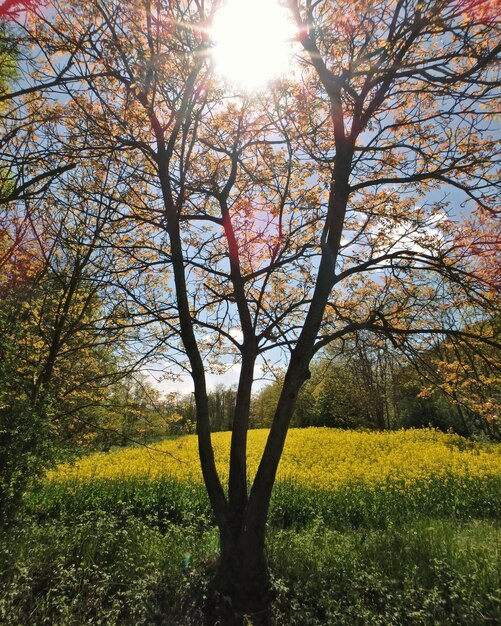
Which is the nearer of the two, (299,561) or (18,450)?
(299,561)

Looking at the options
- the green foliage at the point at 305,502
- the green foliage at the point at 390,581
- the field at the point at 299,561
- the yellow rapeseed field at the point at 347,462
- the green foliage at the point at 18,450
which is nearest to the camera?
the green foliage at the point at 390,581

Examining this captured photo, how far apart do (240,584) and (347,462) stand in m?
9.67

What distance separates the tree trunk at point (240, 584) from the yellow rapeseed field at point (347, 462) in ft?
10.0

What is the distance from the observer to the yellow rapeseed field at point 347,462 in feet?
32.9

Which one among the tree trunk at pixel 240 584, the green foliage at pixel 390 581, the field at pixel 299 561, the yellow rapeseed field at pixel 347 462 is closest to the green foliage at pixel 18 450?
the field at pixel 299 561

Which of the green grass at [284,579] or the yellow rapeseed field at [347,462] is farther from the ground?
the yellow rapeseed field at [347,462]

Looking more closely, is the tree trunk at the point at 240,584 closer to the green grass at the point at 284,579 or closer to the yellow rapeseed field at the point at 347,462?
the green grass at the point at 284,579

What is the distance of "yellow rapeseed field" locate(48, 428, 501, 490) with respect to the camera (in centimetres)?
1004

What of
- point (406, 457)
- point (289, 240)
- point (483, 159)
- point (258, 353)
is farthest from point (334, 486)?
point (483, 159)

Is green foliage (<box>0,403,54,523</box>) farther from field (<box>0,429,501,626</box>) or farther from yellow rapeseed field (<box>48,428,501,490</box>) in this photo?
yellow rapeseed field (<box>48,428,501,490</box>)

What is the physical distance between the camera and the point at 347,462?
12.9 m

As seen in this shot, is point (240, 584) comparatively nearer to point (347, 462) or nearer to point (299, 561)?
point (299, 561)

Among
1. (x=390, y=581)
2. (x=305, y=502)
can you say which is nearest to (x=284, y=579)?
(x=390, y=581)

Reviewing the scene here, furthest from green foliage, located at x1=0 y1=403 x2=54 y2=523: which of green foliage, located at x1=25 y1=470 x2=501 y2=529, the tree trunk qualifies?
the tree trunk
